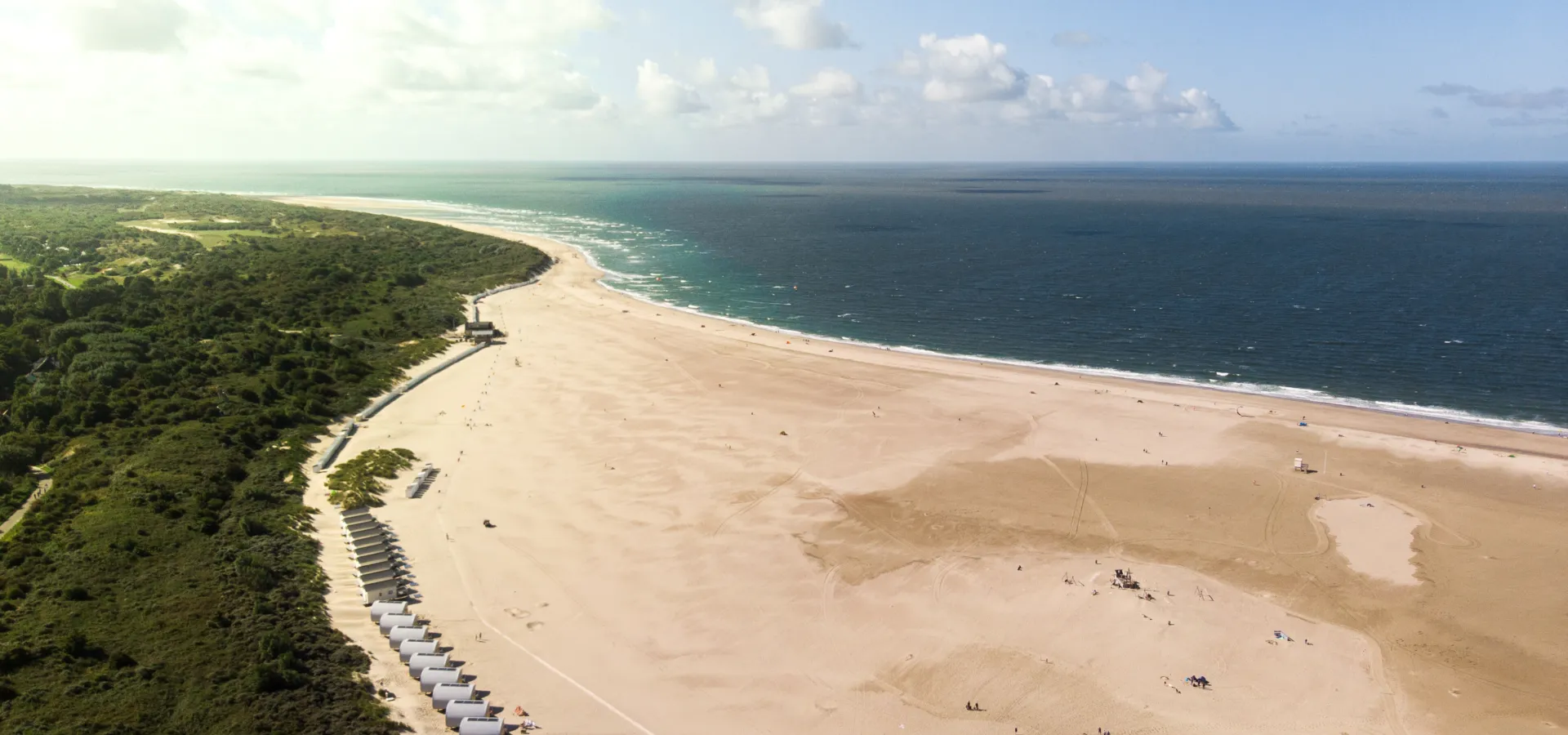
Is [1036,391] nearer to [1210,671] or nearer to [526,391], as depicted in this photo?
[1210,671]

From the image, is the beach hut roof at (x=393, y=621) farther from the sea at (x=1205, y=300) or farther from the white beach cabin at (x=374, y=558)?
the sea at (x=1205, y=300)

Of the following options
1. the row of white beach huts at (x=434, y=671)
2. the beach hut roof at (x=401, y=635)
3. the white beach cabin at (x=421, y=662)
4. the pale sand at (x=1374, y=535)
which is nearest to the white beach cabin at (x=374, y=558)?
the row of white beach huts at (x=434, y=671)

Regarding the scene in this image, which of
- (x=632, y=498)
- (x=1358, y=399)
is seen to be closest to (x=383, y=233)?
(x=632, y=498)

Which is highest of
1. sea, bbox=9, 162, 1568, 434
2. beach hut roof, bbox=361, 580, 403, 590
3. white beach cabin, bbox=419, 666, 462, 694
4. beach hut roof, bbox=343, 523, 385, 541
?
sea, bbox=9, 162, 1568, 434

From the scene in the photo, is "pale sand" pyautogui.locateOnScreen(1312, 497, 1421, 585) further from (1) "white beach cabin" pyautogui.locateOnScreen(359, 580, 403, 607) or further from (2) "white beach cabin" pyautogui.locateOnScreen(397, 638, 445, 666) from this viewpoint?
(1) "white beach cabin" pyautogui.locateOnScreen(359, 580, 403, 607)

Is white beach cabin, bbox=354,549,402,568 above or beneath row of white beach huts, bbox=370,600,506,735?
above

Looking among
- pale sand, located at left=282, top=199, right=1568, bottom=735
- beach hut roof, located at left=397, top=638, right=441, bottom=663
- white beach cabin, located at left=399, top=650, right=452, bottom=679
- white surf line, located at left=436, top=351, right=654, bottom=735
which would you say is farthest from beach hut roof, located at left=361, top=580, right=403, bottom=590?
white beach cabin, located at left=399, top=650, right=452, bottom=679
